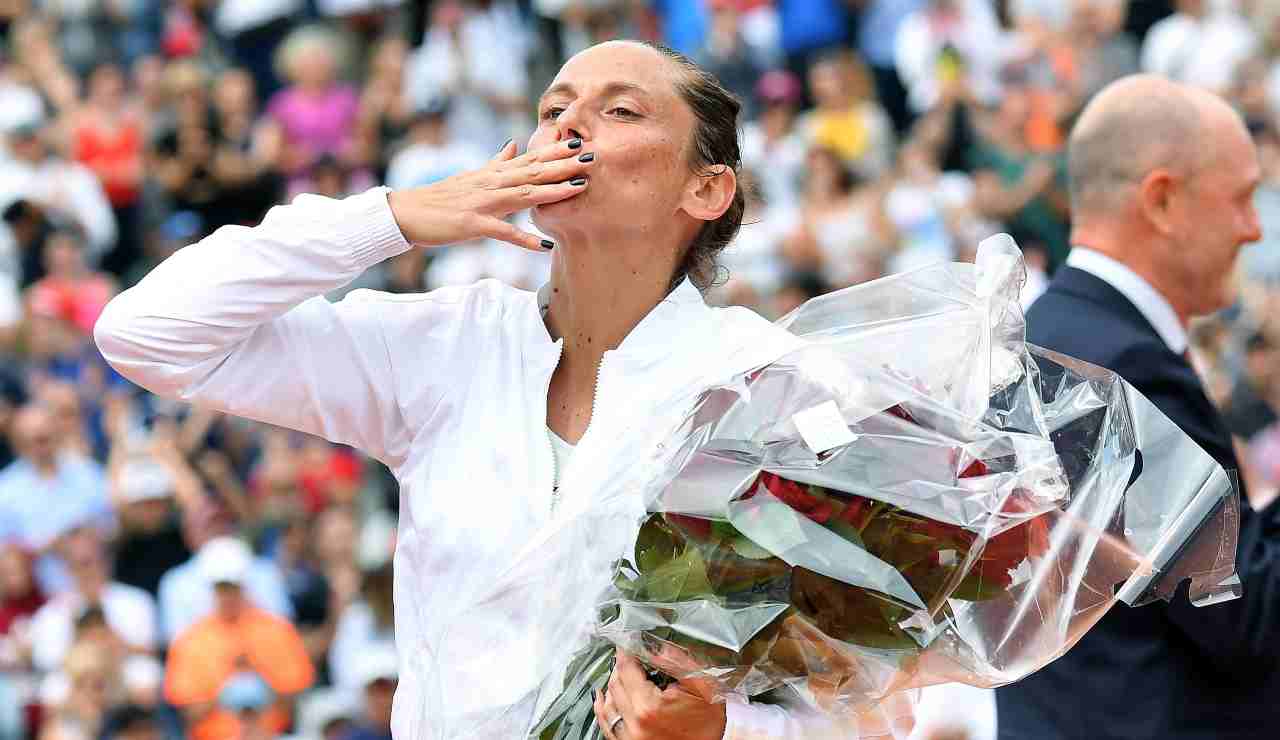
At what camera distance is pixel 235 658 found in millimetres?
7879

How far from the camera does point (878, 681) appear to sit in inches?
98.9

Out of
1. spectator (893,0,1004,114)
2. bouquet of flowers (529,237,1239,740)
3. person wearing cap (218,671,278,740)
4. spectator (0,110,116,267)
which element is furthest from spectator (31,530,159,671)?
bouquet of flowers (529,237,1239,740)

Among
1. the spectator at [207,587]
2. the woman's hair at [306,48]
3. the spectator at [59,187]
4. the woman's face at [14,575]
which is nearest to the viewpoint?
the spectator at [207,587]

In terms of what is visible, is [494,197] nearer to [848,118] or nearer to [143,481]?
[143,481]

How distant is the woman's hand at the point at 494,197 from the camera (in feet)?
9.18

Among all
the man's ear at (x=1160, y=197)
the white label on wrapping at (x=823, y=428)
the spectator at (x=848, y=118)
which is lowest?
the spectator at (x=848, y=118)

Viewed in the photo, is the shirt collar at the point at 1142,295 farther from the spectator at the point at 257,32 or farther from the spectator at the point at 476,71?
the spectator at the point at 257,32

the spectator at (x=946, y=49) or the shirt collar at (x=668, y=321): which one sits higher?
the shirt collar at (x=668, y=321)

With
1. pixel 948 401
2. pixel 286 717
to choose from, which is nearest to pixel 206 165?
A: pixel 286 717

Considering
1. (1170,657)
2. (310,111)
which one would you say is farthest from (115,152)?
(1170,657)

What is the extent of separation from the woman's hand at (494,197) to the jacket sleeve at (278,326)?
48mm

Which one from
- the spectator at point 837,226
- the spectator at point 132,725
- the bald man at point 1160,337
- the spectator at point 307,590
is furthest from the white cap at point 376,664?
the bald man at point 1160,337

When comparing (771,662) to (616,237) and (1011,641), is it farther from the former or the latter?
(616,237)

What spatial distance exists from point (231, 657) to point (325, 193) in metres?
3.51
